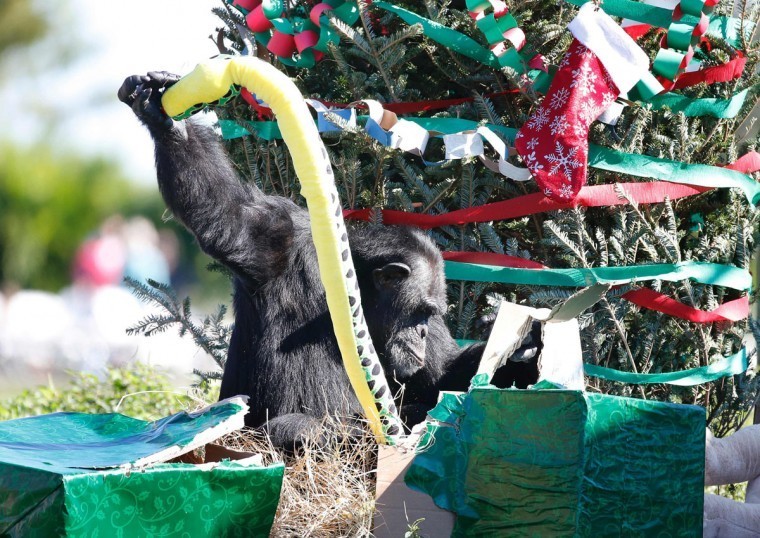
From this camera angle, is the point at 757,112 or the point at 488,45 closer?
the point at 488,45

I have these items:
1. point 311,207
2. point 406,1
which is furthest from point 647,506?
point 406,1

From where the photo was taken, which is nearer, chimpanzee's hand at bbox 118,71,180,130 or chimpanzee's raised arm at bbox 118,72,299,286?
chimpanzee's hand at bbox 118,71,180,130

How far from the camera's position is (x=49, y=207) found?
15.7 meters

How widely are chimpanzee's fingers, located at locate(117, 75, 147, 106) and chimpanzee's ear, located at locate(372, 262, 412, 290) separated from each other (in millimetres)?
1098

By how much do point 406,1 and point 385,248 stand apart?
1050mm

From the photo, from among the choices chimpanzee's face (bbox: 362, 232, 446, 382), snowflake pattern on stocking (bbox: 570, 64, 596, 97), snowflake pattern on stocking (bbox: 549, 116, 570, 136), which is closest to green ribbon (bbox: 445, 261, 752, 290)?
chimpanzee's face (bbox: 362, 232, 446, 382)

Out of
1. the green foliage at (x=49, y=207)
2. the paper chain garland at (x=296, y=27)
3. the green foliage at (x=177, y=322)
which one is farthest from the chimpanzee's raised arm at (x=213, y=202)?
the green foliage at (x=49, y=207)

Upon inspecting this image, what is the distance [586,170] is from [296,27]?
133 centimetres

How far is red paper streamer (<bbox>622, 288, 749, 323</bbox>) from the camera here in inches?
129

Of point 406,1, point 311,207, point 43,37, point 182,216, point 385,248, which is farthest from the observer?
point 43,37

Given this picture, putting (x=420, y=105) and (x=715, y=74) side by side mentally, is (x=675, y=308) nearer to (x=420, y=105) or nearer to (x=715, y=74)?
(x=715, y=74)

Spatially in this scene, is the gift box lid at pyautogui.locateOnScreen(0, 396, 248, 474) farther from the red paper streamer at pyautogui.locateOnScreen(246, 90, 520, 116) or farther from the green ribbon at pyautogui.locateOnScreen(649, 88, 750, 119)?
the green ribbon at pyautogui.locateOnScreen(649, 88, 750, 119)

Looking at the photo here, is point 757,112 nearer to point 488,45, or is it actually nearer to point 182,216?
point 488,45

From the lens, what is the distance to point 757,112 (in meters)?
3.68
